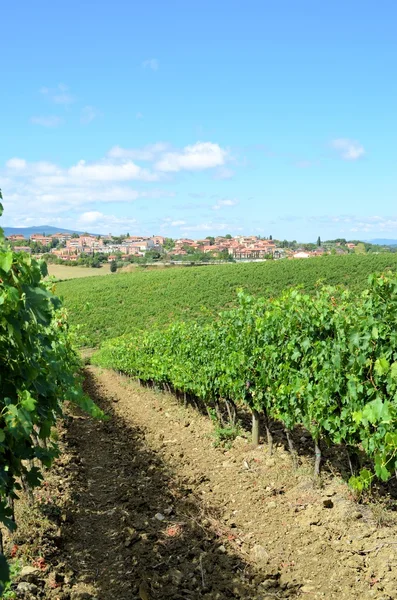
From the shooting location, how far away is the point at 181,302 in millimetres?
43094

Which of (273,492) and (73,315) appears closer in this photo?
(273,492)

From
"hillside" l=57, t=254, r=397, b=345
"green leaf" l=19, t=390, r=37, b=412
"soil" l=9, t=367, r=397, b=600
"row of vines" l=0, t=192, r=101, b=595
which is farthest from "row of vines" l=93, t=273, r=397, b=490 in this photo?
"hillside" l=57, t=254, r=397, b=345

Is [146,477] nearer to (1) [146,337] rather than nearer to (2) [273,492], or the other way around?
(2) [273,492]

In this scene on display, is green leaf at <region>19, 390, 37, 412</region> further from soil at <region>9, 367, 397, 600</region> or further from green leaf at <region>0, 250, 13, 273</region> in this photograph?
soil at <region>9, 367, 397, 600</region>

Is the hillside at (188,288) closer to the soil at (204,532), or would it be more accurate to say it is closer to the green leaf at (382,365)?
the soil at (204,532)

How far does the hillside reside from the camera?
133 feet

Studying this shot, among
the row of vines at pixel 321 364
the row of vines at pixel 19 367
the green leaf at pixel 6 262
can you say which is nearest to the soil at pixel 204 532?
the row of vines at pixel 321 364

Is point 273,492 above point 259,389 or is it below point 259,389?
below

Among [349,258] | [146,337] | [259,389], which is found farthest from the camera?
[349,258]

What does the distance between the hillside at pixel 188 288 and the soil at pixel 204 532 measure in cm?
2868

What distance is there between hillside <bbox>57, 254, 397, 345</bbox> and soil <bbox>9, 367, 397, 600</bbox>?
28.7 m

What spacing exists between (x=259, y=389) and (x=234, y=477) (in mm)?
1403

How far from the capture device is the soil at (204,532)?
406 cm

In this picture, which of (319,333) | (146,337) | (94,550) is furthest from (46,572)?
(146,337)
